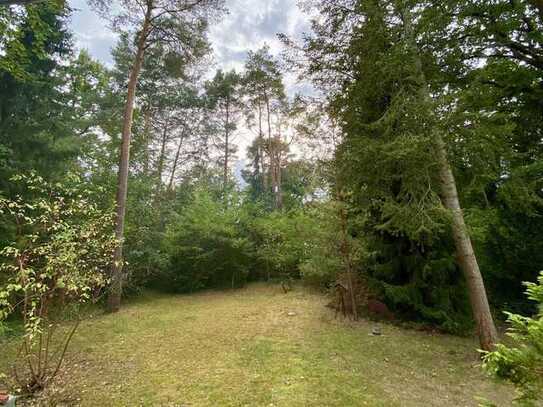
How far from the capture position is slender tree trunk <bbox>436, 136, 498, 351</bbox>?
420cm

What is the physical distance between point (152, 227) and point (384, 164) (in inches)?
311

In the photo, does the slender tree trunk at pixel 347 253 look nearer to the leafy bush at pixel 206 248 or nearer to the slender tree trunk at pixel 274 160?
the leafy bush at pixel 206 248

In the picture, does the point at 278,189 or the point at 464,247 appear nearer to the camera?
the point at 464,247

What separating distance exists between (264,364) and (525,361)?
127 inches

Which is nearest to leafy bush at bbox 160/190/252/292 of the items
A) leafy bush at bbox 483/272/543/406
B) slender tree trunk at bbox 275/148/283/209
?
slender tree trunk at bbox 275/148/283/209

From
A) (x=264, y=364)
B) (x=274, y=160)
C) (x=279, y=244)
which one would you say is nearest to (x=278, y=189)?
(x=274, y=160)

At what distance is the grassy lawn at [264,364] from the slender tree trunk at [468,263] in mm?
518

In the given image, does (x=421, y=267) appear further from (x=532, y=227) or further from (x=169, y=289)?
(x=169, y=289)

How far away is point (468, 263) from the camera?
4383 mm

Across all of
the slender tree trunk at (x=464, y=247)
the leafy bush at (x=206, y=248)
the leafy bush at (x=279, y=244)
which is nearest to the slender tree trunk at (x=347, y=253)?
the slender tree trunk at (x=464, y=247)

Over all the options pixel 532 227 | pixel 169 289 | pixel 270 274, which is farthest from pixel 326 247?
pixel 169 289

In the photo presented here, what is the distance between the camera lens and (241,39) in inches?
367

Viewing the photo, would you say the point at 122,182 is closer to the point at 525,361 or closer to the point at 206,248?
the point at 206,248

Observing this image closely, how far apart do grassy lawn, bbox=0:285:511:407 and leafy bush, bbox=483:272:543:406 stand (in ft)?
6.32
